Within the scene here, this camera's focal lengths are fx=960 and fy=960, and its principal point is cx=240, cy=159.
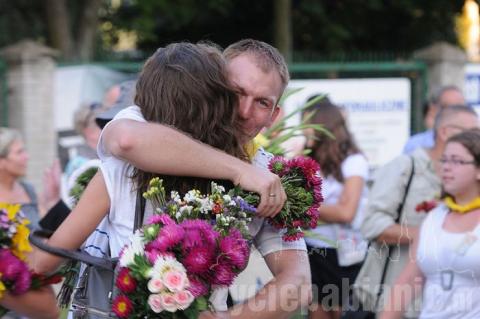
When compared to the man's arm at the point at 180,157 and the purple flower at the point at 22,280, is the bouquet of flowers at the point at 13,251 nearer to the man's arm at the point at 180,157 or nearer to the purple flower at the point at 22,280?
the purple flower at the point at 22,280

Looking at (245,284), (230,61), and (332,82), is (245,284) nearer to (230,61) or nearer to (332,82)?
(230,61)

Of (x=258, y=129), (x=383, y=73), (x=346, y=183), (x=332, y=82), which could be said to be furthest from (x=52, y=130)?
(x=258, y=129)

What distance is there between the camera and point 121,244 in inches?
102

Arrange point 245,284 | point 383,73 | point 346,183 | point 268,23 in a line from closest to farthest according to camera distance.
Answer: point 245,284 < point 346,183 < point 383,73 < point 268,23

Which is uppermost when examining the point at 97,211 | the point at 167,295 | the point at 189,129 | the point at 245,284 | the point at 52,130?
the point at 189,129

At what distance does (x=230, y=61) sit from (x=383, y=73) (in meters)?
9.11

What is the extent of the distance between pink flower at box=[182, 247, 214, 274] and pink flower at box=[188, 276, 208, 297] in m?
0.02

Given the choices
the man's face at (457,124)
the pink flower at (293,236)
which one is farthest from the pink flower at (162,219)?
the man's face at (457,124)

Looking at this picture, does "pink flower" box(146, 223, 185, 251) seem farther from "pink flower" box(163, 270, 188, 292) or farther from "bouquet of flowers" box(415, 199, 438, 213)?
"bouquet of flowers" box(415, 199, 438, 213)

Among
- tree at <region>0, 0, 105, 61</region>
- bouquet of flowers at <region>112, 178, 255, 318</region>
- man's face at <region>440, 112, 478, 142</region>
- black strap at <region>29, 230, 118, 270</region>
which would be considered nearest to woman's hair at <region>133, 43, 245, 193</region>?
bouquet of flowers at <region>112, 178, 255, 318</region>

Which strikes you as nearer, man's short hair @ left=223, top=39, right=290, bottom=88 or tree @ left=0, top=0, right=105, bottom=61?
man's short hair @ left=223, top=39, right=290, bottom=88

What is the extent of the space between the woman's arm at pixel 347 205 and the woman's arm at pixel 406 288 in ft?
4.04

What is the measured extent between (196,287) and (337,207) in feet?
12.4

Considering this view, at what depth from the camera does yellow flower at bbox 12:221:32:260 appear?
3.97 meters
